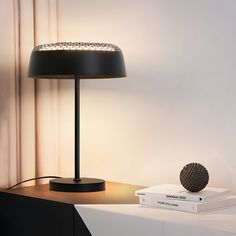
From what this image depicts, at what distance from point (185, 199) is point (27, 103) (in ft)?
2.92

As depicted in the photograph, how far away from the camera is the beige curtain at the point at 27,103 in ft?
6.87

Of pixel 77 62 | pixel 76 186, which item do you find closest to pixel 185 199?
pixel 76 186

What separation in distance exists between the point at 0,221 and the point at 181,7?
40.1 inches

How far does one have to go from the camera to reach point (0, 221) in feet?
6.47

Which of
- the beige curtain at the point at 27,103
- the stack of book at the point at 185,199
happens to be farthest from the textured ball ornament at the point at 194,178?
the beige curtain at the point at 27,103

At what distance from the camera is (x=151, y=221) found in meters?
1.47

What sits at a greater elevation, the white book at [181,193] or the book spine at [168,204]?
the white book at [181,193]

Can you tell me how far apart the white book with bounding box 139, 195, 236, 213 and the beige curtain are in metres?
0.70

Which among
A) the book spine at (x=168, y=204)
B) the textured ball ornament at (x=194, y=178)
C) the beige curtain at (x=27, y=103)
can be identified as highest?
the beige curtain at (x=27, y=103)

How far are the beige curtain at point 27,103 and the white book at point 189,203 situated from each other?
27.6 inches

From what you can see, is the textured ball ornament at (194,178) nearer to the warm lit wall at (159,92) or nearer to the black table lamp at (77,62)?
the warm lit wall at (159,92)

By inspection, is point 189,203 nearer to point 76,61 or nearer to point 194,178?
point 194,178

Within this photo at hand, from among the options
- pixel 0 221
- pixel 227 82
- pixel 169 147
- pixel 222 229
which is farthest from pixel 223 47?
pixel 0 221

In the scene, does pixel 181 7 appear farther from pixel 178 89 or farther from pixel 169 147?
pixel 169 147
